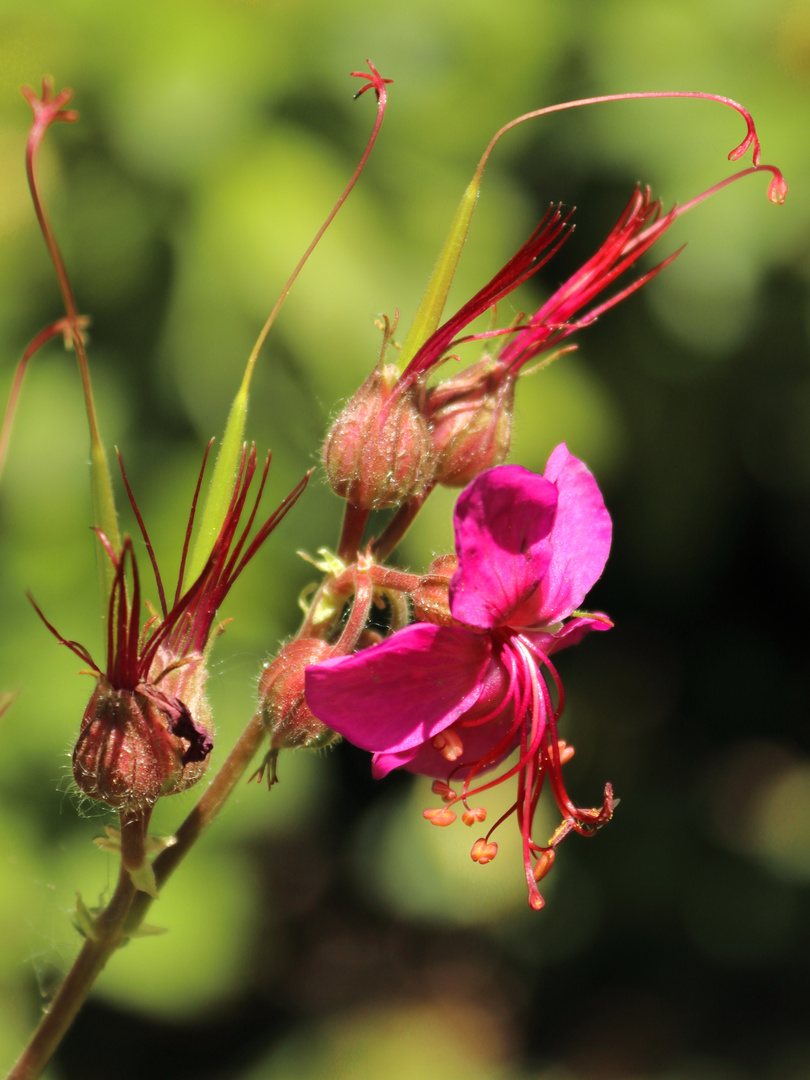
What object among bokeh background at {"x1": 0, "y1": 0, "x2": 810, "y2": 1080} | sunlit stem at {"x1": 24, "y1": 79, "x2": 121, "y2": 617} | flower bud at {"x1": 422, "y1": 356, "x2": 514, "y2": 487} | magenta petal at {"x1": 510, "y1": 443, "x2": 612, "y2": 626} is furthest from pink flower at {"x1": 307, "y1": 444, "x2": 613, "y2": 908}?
bokeh background at {"x1": 0, "y1": 0, "x2": 810, "y2": 1080}

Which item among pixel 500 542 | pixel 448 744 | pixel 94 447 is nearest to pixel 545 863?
pixel 448 744

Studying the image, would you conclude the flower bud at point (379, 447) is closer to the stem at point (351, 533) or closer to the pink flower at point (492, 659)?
the stem at point (351, 533)

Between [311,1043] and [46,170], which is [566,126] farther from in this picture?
[311,1043]

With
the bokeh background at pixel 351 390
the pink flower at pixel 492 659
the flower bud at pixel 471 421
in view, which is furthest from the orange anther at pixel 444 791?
the bokeh background at pixel 351 390

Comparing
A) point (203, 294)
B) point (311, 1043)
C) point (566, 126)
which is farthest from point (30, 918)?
point (566, 126)

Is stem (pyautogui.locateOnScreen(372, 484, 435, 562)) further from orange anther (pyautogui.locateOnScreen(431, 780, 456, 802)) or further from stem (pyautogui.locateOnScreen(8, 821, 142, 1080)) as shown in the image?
stem (pyautogui.locateOnScreen(8, 821, 142, 1080))

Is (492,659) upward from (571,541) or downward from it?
downward

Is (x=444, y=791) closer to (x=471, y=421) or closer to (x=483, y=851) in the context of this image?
(x=483, y=851)
